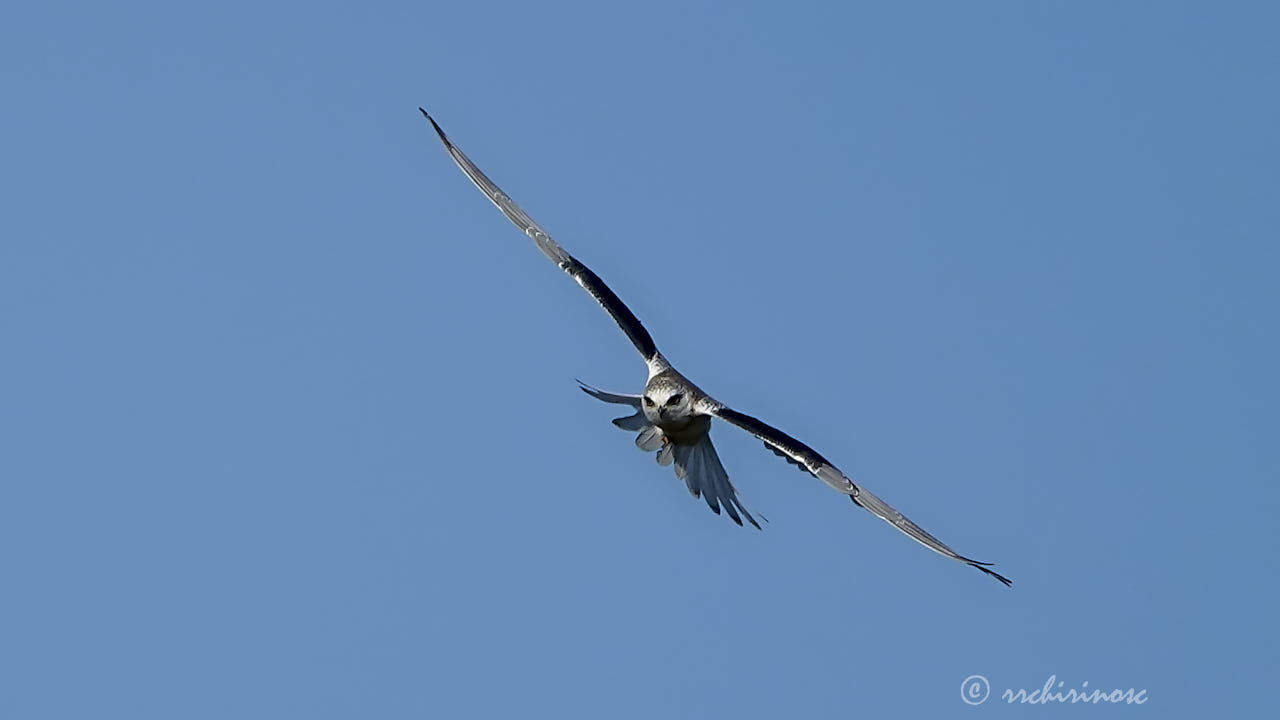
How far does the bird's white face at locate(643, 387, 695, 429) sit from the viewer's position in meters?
27.9

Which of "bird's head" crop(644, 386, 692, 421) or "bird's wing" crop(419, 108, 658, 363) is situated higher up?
"bird's wing" crop(419, 108, 658, 363)

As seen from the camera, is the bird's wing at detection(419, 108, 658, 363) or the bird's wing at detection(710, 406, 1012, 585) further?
the bird's wing at detection(419, 108, 658, 363)

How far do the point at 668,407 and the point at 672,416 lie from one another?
0.19 metres

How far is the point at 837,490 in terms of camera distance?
2573cm

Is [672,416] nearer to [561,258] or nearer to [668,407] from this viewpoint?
[668,407]

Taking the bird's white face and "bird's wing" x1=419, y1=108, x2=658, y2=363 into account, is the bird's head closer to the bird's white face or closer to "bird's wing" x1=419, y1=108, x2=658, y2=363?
the bird's white face

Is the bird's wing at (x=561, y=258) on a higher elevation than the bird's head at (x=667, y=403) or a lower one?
higher

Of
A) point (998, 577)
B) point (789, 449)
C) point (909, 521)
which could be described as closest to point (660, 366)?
point (789, 449)

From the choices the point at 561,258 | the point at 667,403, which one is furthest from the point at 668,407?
the point at 561,258

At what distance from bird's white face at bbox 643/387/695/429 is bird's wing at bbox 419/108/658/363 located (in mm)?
1290

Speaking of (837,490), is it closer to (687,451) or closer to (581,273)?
(687,451)

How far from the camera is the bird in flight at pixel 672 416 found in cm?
2623

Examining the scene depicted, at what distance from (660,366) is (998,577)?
24.9ft

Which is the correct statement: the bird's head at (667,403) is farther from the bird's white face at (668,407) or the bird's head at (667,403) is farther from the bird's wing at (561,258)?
the bird's wing at (561,258)
